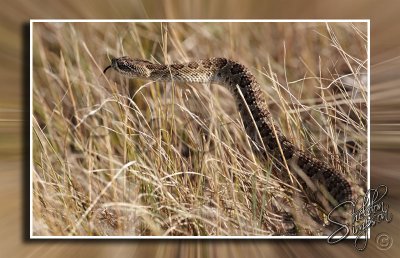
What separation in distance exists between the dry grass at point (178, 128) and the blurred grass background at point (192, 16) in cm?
9

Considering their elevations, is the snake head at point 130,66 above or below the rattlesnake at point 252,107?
above

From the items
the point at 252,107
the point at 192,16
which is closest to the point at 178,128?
the point at 252,107

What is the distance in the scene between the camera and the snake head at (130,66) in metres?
3.32

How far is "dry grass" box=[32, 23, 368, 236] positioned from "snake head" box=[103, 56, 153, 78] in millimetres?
47

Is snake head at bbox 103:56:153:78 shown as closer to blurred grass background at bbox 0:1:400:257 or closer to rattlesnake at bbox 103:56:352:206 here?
rattlesnake at bbox 103:56:352:206

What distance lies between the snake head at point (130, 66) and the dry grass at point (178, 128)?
5 cm

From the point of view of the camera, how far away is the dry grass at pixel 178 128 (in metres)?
3.27

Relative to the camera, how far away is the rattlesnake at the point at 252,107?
325 centimetres

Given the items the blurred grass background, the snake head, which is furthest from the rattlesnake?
the blurred grass background

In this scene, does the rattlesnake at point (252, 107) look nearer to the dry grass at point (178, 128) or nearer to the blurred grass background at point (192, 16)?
the dry grass at point (178, 128)

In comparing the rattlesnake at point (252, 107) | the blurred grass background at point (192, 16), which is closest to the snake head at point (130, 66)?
the rattlesnake at point (252, 107)

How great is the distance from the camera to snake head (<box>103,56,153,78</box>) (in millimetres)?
3316

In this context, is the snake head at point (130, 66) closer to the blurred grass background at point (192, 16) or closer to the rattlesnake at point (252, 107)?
the rattlesnake at point (252, 107)

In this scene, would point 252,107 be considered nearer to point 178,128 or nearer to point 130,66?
point 178,128
